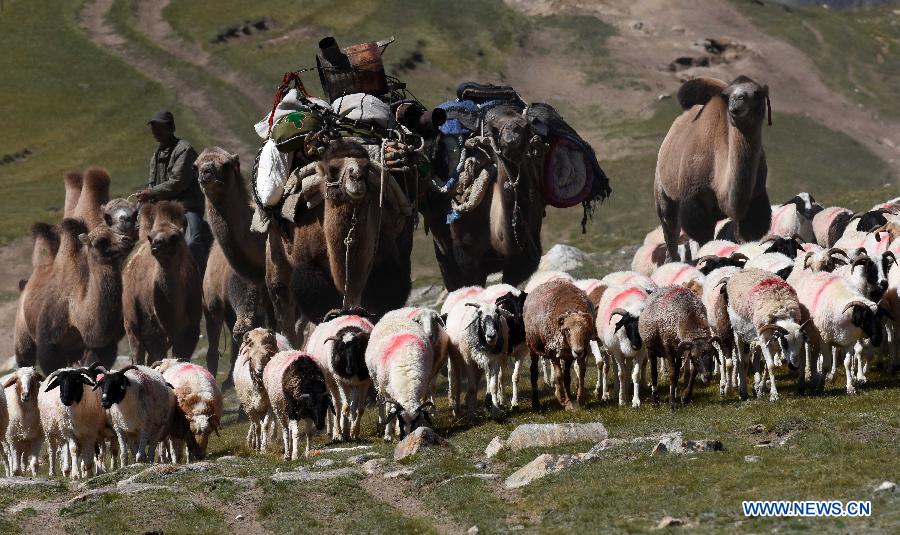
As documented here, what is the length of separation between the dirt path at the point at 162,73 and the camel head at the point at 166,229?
44290 millimetres

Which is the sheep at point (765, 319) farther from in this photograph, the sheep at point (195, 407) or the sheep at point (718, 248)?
the sheep at point (718, 248)

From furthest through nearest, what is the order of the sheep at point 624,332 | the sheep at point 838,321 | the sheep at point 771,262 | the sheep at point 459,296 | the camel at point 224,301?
the camel at point 224,301 → the sheep at point 459,296 → the sheep at point 771,262 → the sheep at point 624,332 → the sheep at point 838,321

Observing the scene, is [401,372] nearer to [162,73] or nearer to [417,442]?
[417,442]

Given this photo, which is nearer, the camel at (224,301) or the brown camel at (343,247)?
the brown camel at (343,247)

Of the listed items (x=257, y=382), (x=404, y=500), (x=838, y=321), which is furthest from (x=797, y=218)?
(x=404, y=500)

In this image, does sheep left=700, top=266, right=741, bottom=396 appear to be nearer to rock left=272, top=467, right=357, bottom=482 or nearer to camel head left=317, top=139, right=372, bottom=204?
rock left=272, top=467, right=357, bottom=482

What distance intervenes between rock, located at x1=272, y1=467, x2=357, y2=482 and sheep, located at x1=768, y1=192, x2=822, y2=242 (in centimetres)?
1832

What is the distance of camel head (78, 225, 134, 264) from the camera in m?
28.1

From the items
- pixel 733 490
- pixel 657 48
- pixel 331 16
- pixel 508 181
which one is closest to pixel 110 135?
pixel 331 16

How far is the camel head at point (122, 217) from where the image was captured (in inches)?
1132

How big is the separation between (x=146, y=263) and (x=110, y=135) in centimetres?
5172

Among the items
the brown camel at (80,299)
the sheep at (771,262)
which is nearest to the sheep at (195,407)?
the brown camel at (80,299)

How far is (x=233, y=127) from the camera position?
3036 inches

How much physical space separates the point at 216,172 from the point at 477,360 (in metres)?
7.58
